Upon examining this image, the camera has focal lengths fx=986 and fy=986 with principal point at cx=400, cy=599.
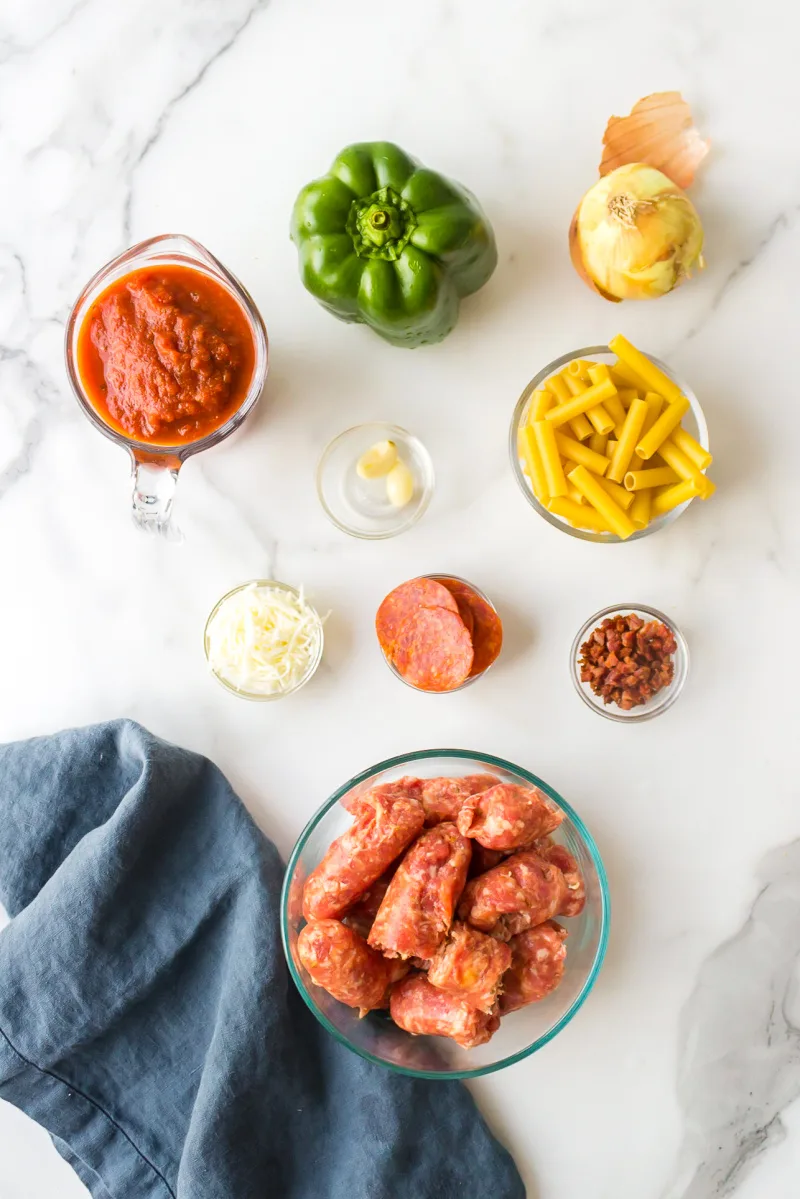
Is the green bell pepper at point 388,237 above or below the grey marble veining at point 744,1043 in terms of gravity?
above

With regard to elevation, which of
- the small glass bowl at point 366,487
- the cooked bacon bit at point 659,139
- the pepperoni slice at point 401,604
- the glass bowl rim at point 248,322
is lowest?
the pepperoni slice at point 401,604

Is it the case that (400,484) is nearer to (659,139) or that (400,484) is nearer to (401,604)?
(401,604)

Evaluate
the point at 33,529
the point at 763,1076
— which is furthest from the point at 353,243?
the point at 763,1076

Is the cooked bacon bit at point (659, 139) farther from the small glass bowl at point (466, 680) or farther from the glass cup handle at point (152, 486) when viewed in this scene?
the glass cup handle at point (152, 486)

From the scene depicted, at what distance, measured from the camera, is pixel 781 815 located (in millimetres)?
2111

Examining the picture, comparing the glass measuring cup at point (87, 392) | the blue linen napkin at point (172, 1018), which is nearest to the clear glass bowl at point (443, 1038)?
the blue linen napkin at point (172, 1018)

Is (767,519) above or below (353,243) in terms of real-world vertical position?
below

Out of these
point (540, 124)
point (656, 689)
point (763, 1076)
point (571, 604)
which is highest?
point (540, 124)

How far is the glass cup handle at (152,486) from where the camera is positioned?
1.99 metres

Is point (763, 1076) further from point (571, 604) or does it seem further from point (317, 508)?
point (317, 508)

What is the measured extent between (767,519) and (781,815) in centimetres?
64

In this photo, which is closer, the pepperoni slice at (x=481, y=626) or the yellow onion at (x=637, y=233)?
the yellow onion at (x=637, y=233)

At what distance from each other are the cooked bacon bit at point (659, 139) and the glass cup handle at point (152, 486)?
44.2 inches

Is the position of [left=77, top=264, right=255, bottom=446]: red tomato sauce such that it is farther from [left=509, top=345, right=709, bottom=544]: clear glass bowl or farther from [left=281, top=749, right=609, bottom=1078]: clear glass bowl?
[left=281, top=749, right=609, bottom=1078]: clear glass bowl
